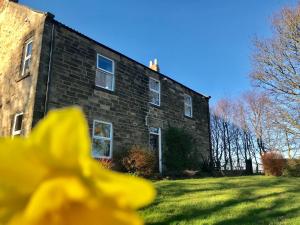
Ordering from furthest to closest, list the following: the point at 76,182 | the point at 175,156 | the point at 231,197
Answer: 1. the point at 175,156
2. the point at 231,197
3. the point at 76,182

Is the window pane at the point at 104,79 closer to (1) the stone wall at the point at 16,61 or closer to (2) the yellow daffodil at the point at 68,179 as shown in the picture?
(1) the stone wall at the point at 16,61

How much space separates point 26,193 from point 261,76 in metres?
22.2

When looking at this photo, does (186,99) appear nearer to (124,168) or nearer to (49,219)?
(124,168)

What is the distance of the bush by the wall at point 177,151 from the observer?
58.3 feet

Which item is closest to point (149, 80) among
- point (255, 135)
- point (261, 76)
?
point (261, 76)

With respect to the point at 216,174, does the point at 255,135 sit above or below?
above

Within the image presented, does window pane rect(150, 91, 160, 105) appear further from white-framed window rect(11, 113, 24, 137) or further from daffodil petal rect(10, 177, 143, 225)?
daffodil petal rect(10, 177, 143, 225)

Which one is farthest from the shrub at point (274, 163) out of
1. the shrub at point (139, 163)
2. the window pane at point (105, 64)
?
the window pane at point (105, 64)

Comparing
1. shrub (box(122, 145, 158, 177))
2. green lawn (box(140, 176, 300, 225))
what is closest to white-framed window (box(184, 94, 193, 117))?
shrub (box(122, 145, 158, 177))

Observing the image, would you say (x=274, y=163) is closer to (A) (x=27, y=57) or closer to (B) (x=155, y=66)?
(B) (x=155, y=66)

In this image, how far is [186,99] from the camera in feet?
72.1

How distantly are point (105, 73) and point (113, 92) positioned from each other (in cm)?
101

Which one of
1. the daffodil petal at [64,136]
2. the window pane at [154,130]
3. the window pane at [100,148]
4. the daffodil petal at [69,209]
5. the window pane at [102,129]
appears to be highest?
the window pane at [154,130]

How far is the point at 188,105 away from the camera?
869 inches
